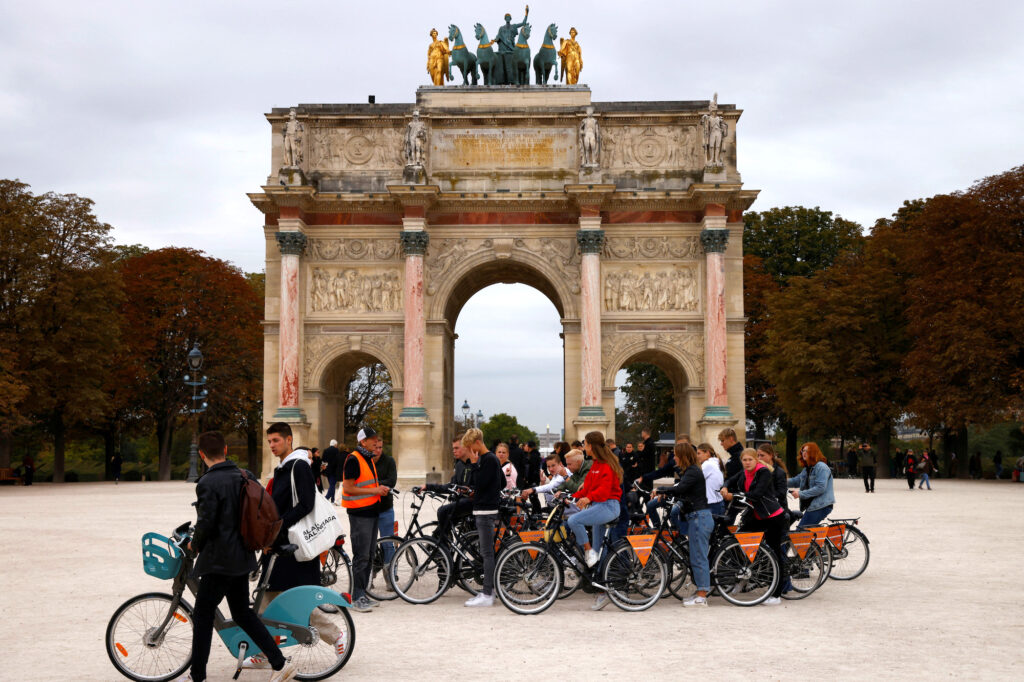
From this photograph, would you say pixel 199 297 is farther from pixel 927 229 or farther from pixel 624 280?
pixel 927 229

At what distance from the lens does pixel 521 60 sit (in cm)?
3866

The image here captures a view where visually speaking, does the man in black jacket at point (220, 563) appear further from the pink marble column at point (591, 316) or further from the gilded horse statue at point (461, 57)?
the gilded horse statue at point (461, 57)

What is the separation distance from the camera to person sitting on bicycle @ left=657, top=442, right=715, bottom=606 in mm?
11414

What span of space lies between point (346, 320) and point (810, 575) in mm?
25886

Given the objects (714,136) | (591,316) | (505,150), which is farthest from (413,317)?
(714,136)

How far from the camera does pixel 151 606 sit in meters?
8.02

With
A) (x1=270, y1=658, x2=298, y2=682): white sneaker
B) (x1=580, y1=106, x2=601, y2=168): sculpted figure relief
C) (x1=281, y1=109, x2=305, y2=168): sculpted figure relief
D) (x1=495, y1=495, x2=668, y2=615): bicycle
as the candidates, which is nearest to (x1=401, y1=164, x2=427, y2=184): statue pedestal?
(x1=281, y1=109, x2=305, y2=168): sculpted figure relief

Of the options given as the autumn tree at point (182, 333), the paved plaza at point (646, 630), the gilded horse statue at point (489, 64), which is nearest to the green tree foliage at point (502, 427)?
the autumn tree at point (182, 333)

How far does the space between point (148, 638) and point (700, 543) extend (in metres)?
5.86

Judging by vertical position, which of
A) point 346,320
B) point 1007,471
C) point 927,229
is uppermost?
point 927,229

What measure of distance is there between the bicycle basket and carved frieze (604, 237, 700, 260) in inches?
1175

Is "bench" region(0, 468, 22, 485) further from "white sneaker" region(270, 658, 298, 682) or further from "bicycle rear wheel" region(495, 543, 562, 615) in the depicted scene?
"white sneaker" region(270, 658, 298, 682)

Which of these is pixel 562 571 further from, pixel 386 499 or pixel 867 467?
pixel 867 467

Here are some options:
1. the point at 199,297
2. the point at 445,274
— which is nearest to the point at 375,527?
the point at 445,274
